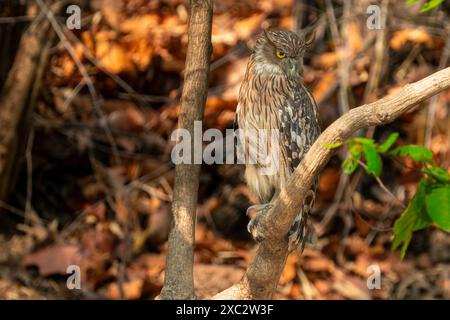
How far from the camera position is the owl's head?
396 cm

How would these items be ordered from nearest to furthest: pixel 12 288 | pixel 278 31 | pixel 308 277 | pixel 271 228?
pixel 271 228 → pixel 278 31 → pixel 12 288 → pixel 308 277

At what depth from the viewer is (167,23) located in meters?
6.53

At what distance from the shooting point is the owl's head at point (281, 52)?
13.0 ft

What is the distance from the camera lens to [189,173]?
355 centimetres

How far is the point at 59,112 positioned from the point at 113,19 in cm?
89

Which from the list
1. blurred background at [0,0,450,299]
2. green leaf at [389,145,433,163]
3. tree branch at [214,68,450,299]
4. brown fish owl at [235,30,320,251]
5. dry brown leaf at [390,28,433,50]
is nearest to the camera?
tree branch at [214,68,450,299]

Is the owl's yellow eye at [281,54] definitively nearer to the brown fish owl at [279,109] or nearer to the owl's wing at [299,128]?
the brown fish owl at [279,109]

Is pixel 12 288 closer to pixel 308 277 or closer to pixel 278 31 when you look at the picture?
pixel 308 277

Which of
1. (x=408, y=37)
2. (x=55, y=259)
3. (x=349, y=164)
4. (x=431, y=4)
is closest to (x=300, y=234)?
(x=349, y=164)

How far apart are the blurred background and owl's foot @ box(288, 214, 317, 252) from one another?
1.81 metres

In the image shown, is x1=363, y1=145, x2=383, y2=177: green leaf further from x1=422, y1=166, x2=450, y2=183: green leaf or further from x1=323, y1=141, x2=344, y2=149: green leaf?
x1=323, y1=141, x2=344, y2=149: green leaf

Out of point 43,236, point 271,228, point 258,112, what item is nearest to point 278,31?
point 258,112

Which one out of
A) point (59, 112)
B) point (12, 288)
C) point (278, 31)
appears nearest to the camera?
point (278, 31)

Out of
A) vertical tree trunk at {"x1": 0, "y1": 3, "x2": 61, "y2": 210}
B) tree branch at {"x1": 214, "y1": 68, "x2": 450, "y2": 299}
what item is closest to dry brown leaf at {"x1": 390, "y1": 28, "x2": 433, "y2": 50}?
vertical tree trunk at {"x1": 0, "y1": 3, "x2": 61, "y2": 210}
